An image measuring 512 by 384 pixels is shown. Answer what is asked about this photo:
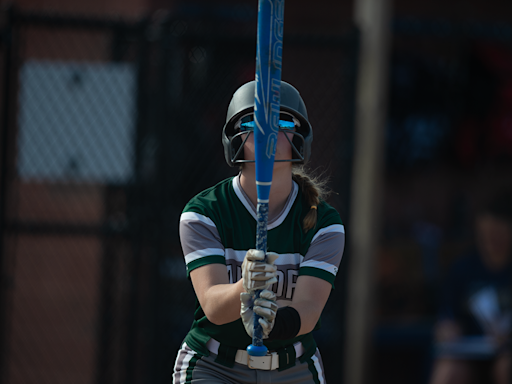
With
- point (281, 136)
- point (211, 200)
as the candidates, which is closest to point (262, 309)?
point (211, 200)

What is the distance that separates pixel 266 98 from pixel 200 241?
1.59 feet

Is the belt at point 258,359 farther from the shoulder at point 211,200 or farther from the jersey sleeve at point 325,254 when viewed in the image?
the shoulder at point 211,200

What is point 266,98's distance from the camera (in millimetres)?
1797

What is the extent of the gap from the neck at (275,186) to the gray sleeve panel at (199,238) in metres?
0.18

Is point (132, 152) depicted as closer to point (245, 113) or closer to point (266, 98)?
point (245, 113)

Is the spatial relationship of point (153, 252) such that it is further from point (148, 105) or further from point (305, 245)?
point (305, 245)

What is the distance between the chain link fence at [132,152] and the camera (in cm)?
404

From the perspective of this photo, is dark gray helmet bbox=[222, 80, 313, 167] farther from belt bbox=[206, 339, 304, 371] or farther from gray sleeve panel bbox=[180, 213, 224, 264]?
belt bbox=[206, 339, 304, 371]

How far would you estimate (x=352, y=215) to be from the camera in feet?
13.6

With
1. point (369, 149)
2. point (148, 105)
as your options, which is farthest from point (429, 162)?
point (148, 105)

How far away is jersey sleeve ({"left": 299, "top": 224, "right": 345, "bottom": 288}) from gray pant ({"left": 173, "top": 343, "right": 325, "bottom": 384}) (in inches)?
13.4

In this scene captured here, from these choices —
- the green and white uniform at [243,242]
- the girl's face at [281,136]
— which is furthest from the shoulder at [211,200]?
the girl's face at [281,136]

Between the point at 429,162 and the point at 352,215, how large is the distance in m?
2.13

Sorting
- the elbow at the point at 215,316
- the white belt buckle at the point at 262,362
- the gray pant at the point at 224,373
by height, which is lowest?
the gray pant at the point at 224,373
